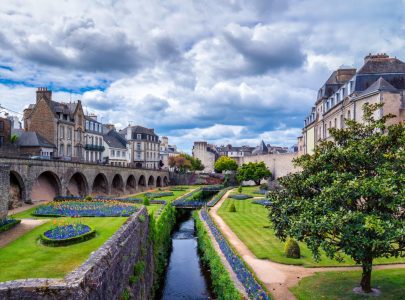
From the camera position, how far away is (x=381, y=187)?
34.9 ft

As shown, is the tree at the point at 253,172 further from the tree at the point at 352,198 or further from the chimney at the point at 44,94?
the tree at the point at 352,198

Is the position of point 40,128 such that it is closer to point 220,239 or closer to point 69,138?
point 69,138

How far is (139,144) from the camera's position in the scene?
90.1 metres

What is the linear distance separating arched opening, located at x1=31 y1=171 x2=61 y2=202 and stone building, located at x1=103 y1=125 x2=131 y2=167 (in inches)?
1046

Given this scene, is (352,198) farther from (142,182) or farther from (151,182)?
(151,182)

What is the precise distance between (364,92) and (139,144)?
211 ft

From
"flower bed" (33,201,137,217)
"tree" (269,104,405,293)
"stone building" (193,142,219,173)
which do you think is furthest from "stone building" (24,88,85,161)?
"stone building" (193,142,219,173)

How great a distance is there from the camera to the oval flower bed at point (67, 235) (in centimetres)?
1785

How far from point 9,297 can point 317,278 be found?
42.2 ft

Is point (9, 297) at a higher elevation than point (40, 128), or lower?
lower

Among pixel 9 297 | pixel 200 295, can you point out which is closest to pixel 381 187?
pixel 9 297

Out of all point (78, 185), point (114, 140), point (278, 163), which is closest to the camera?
point (78, 185)

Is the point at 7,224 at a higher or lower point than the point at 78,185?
lower

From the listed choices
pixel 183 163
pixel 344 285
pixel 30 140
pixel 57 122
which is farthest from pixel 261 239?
pixel 183 163
